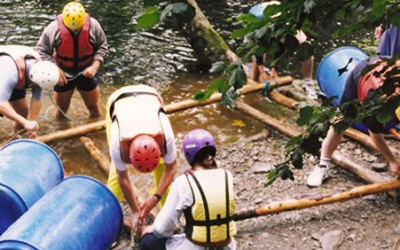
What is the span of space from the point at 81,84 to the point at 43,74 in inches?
55.9

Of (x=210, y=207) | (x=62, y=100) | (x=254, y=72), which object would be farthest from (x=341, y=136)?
(x=62, y=100)

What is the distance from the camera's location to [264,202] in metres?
5.18

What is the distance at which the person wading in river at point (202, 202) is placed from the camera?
3746 millimetres

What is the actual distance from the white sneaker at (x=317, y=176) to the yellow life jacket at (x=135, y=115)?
6.30 feet

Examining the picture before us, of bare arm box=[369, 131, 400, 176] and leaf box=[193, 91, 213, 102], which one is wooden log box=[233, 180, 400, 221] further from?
leaf box=[193, 91, 213, 102]

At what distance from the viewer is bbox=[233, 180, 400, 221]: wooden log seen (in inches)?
186

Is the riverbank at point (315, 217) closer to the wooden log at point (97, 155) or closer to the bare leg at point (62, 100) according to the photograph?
the wooden log at point (97, 155)

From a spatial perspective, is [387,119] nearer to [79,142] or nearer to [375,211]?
[375,211]

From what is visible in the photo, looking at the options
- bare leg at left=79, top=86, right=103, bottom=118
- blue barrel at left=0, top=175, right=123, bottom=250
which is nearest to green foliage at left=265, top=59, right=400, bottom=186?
blue barrel at left=0, top=175, right=123, bottom=250

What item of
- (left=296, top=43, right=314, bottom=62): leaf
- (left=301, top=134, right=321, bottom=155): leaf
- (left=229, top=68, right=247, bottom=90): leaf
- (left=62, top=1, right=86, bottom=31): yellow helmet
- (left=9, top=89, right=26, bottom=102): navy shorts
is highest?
(left=296, top=43, right=314, bottom=62): leaf

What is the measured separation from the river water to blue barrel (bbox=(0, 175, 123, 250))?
1.80 m

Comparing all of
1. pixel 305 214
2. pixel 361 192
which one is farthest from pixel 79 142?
pixel 361 192

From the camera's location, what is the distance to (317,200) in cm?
484

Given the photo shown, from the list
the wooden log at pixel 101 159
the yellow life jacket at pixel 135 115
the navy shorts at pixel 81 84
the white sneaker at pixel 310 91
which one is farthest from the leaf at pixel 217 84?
the white sneaker at pixel 310 91
